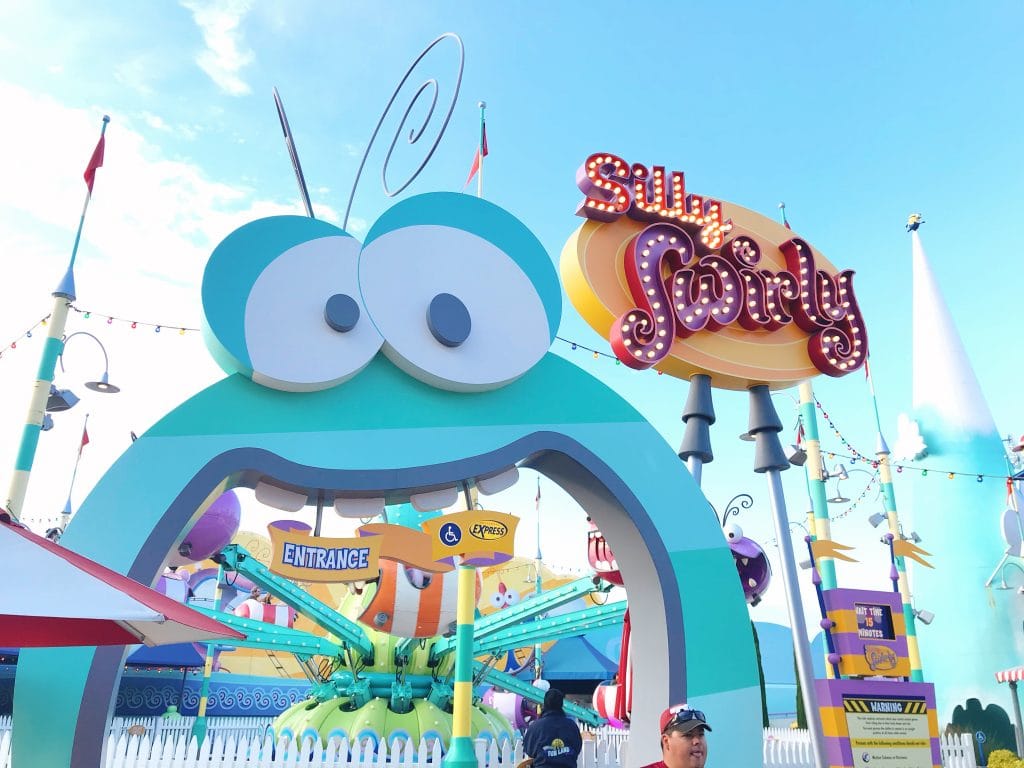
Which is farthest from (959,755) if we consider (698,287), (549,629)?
(698,287)

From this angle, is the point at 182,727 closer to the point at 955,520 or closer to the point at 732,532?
the point at 732,532

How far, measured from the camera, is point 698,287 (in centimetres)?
884

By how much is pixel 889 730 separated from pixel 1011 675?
1135 cm

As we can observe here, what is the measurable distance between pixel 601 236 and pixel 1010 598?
1728 cm

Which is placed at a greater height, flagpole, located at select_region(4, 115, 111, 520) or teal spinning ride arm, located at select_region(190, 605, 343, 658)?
flagpole, located at select_region(4, 115, 111, 520)

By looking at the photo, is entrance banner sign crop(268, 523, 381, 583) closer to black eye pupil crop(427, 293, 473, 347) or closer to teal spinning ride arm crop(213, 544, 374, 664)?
black eye pupil crop(427, 293, 473, 347)

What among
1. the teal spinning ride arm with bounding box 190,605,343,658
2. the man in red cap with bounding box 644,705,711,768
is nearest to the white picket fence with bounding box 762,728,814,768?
the man in red cap with bounding box 644,705,711,768

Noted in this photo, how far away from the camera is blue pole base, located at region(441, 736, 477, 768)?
9.23 meters

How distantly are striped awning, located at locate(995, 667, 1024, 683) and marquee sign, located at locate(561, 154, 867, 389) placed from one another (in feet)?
38.5

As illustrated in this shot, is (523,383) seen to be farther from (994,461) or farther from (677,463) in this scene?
(994,461)

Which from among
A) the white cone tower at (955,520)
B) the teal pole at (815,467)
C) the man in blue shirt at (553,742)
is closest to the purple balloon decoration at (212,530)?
the man in blue shirt at (553,742)

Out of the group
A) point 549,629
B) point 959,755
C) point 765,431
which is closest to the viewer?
point 765,431

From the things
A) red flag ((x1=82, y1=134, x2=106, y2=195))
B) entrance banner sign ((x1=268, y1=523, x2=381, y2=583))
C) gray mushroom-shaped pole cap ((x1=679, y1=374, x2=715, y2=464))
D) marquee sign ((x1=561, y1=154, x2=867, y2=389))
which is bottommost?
entrance banner sign ((x1=268, y1=523, x2=381, y2=583))

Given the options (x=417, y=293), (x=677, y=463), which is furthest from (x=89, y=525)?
(x=677, y=463)
